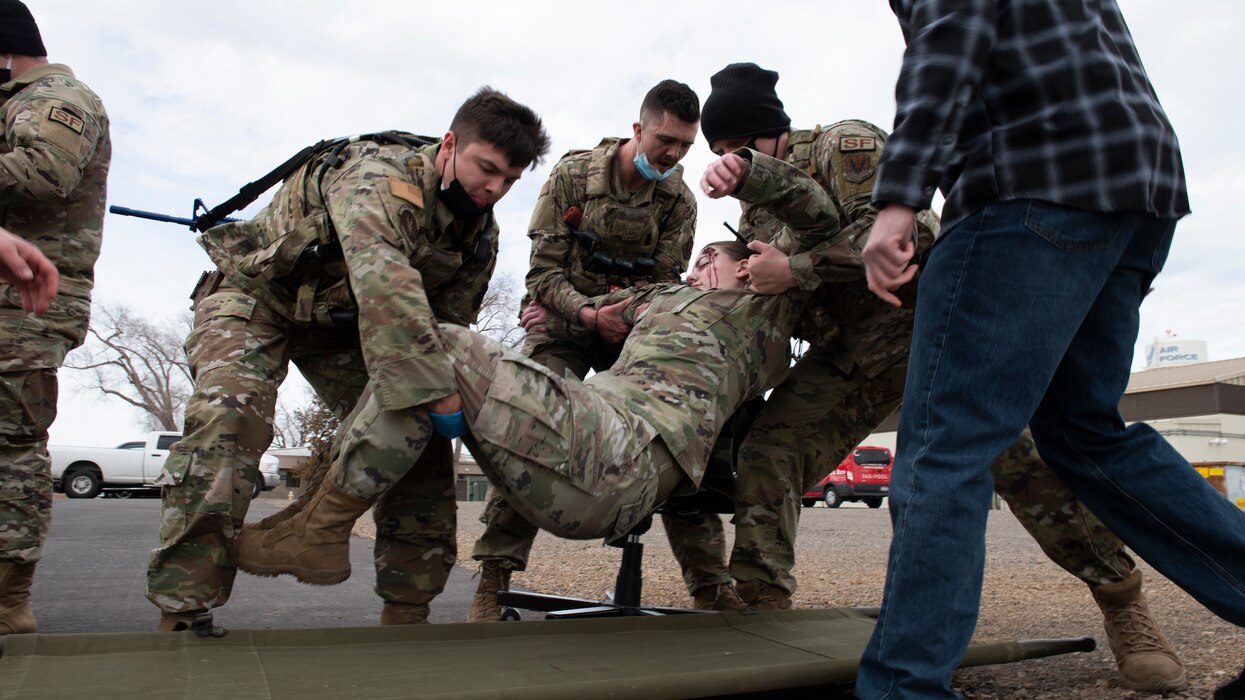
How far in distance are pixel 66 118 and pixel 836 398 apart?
3.13 m

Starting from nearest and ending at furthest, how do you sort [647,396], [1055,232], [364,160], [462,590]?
[1055,232] < [647,396] < [364,160] < [462,590]

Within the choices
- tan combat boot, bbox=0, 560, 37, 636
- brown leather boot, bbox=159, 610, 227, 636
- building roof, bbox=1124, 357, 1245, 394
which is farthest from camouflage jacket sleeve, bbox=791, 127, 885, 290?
building roof, bbox=1124, 357, 1245, 394

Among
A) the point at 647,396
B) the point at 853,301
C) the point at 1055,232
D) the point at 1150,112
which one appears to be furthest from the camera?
the point at 853,301

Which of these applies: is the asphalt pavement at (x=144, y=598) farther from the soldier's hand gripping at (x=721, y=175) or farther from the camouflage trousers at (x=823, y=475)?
the soldier's hand gripping at (x=721, y=175)

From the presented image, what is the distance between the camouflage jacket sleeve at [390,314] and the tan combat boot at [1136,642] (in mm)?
2294

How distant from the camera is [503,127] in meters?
2.96

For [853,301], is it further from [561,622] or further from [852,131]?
[561,622]

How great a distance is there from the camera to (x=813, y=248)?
10.6 ft

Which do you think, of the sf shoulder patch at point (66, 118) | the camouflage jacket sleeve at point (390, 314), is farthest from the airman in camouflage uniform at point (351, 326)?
the sf shoulder patch at point (66, 118)

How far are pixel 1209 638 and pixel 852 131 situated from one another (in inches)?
93.8

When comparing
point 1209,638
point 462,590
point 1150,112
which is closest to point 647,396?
point 1150,112

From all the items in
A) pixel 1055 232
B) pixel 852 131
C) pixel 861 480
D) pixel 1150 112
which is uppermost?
pixel 852 131

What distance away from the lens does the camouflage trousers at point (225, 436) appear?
8.83 ft

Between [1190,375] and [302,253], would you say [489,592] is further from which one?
[1190,375]
